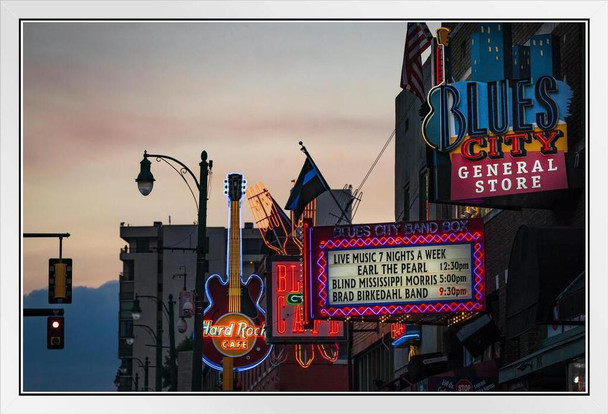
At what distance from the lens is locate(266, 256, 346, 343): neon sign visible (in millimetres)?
50250

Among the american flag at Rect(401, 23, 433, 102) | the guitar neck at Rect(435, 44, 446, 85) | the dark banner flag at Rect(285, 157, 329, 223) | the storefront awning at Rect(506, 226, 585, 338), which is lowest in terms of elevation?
the storefront awning at Rect(506, 226, 585, 338)

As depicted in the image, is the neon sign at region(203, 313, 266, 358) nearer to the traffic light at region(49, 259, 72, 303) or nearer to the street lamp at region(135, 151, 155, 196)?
the street lamp at region(135, 151, 155, 196)

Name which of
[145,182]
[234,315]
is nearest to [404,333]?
[234,315]

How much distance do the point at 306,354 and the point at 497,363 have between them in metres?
22.8

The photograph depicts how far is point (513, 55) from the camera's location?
92.9 feet

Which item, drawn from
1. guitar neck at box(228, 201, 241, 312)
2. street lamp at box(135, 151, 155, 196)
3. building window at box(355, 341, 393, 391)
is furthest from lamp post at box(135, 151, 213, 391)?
guitar neck at box(228, 201, 241, 312)

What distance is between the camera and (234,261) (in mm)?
60531

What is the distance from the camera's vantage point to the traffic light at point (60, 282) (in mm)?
35000

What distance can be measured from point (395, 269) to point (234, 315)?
87.3 feet

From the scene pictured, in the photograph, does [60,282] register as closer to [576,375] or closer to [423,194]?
[423,194]

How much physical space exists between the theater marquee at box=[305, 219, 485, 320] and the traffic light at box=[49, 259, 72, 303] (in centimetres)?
688

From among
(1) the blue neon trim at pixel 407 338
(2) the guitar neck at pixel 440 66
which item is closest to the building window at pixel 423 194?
(1) the blue neon trim at pixel 407 338

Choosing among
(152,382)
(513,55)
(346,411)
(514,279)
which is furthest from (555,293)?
(152,382)
